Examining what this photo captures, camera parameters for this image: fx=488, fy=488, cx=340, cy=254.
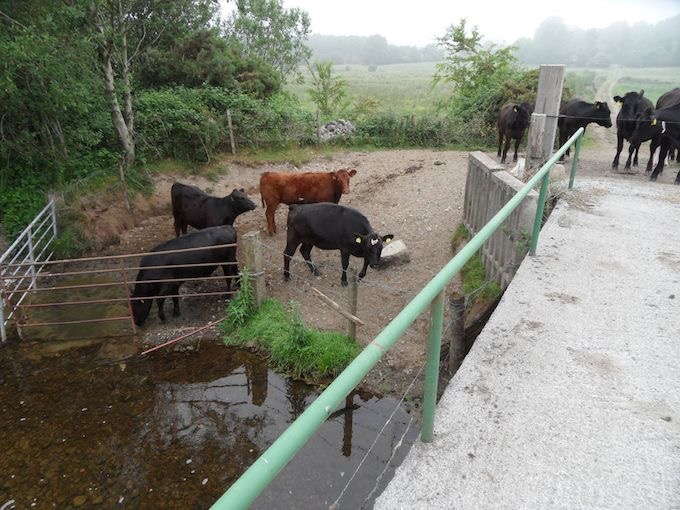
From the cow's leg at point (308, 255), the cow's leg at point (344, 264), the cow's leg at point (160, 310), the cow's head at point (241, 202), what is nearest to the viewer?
the cow's leg at point (160, 310)

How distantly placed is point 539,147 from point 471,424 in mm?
5749

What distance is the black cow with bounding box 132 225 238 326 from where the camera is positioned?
7000 mm

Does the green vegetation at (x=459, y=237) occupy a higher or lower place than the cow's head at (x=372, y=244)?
lower

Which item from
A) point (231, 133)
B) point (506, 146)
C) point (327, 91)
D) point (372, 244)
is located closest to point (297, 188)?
point (372, 244)

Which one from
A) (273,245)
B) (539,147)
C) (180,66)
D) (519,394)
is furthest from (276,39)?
(519,394)

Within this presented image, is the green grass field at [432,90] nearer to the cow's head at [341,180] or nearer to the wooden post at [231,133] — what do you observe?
the wooden post at [231,133]

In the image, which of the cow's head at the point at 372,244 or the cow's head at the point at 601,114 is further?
the cow's head at the point at 601,114

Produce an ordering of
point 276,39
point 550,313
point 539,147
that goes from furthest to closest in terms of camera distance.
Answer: point 276,39, point 539,147, point 550,313

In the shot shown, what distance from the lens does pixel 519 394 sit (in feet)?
8.65

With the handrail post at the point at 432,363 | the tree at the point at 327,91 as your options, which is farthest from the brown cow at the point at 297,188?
the tree at the point at 327,91

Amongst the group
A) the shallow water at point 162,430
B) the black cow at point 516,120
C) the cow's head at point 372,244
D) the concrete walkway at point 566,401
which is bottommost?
the shallow water at point 162,430

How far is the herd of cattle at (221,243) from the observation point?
276 inches

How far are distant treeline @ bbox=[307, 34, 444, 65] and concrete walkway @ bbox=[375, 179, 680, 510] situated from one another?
119 m

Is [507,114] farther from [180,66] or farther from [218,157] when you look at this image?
[180,66]
